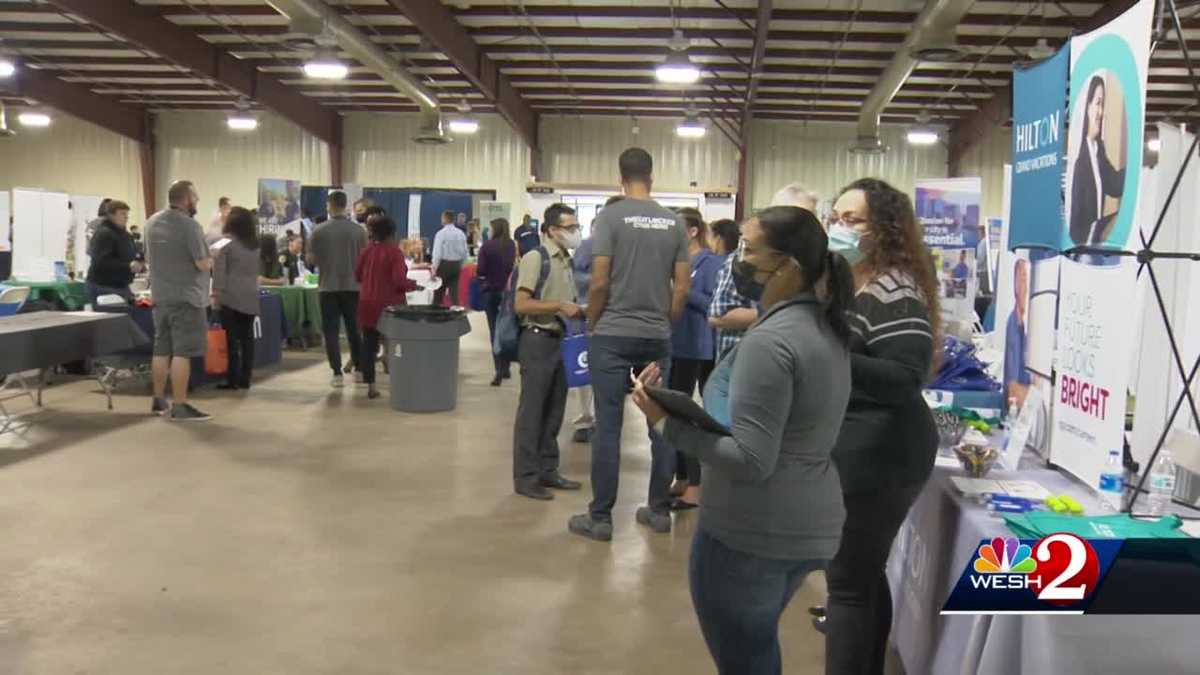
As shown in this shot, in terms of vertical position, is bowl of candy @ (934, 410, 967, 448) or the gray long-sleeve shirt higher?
the gray long-sleeve shirt

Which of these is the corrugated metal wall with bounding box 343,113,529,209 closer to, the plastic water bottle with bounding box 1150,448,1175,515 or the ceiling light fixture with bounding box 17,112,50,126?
the ceiling light fixture with bounding box 17,112,50,126

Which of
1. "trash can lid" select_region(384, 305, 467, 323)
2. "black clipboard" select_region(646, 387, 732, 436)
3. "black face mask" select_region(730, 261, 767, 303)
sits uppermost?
"black face mask" select_region(730, 261, 767, 303)

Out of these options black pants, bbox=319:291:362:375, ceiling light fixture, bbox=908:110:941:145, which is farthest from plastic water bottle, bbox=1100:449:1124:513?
ceiling light fixture, bbox=908:110:941:145

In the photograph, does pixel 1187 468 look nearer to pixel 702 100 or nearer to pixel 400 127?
pixel 702 100

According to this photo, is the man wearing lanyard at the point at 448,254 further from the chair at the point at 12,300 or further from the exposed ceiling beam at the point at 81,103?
the exposed ceiling beam at the point at 81,103

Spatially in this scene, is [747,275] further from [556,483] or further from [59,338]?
[59,338]

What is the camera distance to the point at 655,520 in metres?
4.09

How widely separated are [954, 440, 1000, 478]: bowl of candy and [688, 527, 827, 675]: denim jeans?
32.5 inches

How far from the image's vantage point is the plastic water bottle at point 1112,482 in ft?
6.77

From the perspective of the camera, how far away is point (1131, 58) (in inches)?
76.9

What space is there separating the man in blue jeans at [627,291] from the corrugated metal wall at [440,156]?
14055mm

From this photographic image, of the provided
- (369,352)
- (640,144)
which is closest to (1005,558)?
(369,352)

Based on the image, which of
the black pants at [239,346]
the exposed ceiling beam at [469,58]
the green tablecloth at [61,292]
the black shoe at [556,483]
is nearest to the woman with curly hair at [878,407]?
the black shoe at [556,483]

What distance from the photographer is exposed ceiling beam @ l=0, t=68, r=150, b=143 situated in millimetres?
14750
